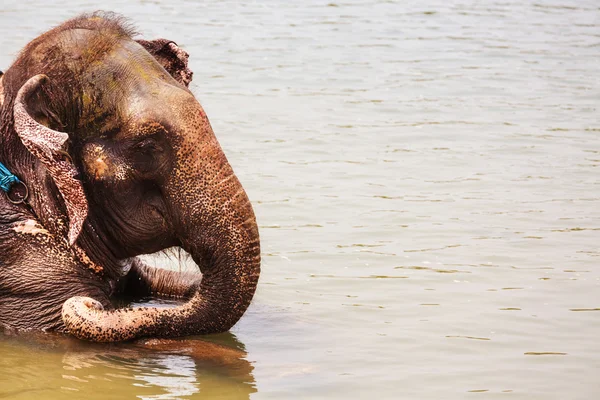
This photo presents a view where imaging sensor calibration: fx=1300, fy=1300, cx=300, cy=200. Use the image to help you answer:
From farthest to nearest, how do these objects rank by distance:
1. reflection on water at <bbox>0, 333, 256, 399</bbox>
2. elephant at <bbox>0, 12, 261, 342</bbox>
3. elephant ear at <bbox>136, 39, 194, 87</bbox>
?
elephant ear at <bbox>136, 39, 194, 87</bbox> < elephant at <bbox>0, 12, 261, 342</bbox> < reflection on water at <bbox>0, 333, 256, 399</bbox>

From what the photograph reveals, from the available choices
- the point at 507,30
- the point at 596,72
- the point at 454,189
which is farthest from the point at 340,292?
the point at 507,30

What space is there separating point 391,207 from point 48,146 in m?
3.27

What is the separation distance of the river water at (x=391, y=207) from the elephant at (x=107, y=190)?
0.70 feet

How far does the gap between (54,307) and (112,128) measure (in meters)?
0.90

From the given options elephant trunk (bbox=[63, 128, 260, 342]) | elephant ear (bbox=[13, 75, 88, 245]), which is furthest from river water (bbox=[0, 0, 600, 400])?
elephant ear (bbox=[13, 75, 88, 245])

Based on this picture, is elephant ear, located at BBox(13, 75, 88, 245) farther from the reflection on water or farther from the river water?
the river water

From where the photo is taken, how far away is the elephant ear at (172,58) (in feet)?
19.7

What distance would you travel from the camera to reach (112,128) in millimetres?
5461

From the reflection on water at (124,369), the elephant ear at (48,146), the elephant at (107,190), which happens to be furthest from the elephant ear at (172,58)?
the reflection on water at (124,369)

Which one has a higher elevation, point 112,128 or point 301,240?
point 112,128

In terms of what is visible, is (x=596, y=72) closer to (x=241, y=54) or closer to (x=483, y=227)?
(x=241, y=54)

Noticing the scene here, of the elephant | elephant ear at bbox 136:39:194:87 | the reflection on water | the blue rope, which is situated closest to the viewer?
the reflection on water

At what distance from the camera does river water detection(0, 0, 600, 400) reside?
5500 millimetres

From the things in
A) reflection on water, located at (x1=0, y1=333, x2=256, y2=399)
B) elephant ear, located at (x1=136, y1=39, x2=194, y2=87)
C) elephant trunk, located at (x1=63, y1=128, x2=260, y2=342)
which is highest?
elephant ear, located at (x1=136, y1=39, x2=194, y2=87)
